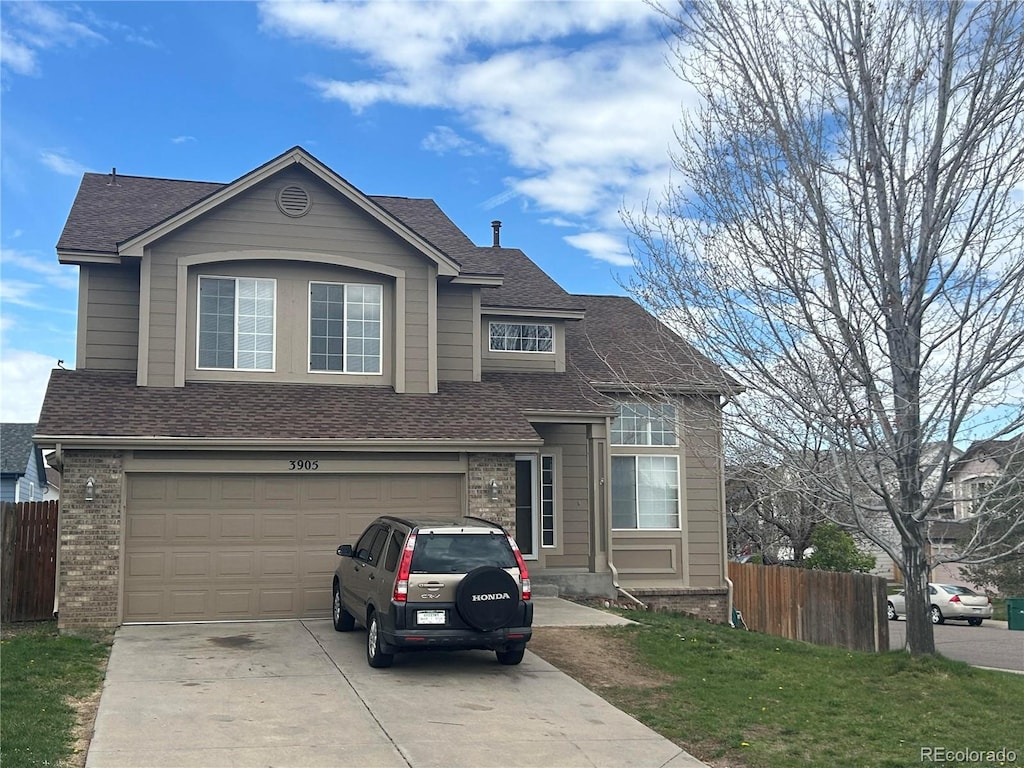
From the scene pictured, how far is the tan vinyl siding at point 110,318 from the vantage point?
15602 millimetres

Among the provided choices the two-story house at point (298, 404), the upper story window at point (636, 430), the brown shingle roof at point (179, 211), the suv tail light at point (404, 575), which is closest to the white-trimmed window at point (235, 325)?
the two-story house at point (298, 404)

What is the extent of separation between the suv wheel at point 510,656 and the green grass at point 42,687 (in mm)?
4315

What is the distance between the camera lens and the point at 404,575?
407 inches

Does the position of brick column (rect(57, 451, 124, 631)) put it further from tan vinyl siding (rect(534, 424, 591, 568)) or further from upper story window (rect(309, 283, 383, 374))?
tan vinyl siding (rect(534, 424, 591, 568))

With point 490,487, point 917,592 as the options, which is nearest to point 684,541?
point 490,487

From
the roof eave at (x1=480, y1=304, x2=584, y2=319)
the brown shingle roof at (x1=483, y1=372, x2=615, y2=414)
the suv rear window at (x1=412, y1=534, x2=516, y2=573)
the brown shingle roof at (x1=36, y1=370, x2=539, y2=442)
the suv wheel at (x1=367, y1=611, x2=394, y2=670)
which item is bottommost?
the suv wheel at (x1=367, y1=611, x2=394, y2=670)

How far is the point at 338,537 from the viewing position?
1484 cm

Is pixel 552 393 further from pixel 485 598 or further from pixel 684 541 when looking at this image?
pixel 485 598

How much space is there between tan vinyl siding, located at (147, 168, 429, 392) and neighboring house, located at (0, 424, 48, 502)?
18.5m

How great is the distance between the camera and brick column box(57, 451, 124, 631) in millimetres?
13453

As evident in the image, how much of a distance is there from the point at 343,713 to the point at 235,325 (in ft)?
28.4

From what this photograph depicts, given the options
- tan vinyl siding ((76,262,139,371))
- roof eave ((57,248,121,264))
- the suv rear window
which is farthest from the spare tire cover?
roof eave ((57,248,121,264))

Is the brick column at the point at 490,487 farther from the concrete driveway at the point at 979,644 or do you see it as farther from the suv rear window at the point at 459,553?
the concrete driveway at the point at 979,644

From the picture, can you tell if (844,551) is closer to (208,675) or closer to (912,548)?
(912,548)
